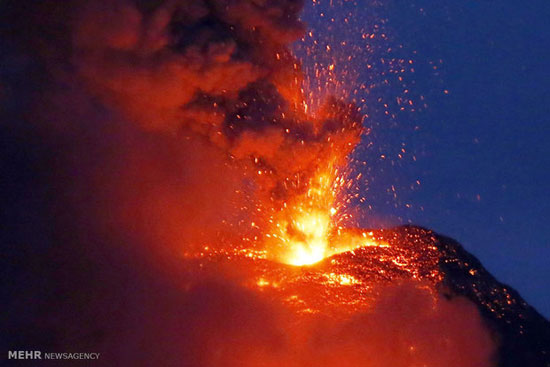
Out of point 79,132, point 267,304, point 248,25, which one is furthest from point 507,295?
point 79,132

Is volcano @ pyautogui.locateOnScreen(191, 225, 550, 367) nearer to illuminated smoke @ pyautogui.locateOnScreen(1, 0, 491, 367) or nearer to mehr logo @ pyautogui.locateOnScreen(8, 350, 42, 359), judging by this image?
illuminated smoke @ pyautogui.locateOnScreen(1, 0, 491, 367)

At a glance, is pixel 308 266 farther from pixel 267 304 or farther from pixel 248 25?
pixel 248 25

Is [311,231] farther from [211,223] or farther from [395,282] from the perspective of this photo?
[395,282]

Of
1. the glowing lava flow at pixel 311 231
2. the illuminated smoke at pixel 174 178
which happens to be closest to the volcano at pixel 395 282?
the illuminated smoke at pixel 174 178

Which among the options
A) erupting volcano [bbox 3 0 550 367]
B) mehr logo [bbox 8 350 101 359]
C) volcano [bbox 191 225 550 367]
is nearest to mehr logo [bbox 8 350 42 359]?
mehr logo [bbox 8 350 101 359]

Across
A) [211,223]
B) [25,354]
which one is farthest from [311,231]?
[25,354]
